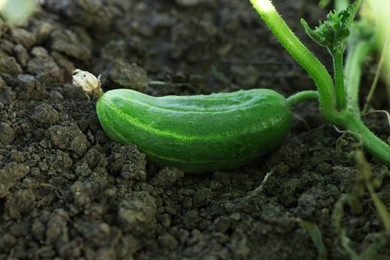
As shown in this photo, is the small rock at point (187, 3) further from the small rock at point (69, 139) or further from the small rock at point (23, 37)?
the small rock at point (69, 139)

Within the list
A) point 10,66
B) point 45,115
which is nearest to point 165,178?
point 45,115

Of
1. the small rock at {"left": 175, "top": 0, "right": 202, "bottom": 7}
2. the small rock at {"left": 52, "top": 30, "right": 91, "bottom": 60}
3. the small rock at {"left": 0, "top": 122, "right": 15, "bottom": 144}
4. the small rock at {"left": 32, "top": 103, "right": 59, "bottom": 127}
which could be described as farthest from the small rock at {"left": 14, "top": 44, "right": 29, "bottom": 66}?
Answer: the small rock at {"left": 175, "top": 0, "right": 202, "bottom": 7}

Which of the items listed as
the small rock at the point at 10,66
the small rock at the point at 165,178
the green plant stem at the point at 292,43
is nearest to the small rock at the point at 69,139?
the small rock at the point at 165,178

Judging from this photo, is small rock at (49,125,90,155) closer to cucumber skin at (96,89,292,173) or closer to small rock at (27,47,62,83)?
cucumber skin at (96,89,292,173)

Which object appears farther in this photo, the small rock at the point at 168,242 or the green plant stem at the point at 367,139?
the green plant stem at the point at 367,139

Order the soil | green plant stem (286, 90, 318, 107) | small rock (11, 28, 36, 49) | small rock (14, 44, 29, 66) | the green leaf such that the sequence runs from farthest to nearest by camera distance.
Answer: small rock (11, 28, 36, 49) → small rock (14, 44, 29, 66) → green plant stem (286, 90, 318, 107) → the green leaf → the soil

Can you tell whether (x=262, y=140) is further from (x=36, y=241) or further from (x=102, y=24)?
(x=102, y=24)

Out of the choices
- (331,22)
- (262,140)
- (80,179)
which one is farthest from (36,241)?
(331,22)
